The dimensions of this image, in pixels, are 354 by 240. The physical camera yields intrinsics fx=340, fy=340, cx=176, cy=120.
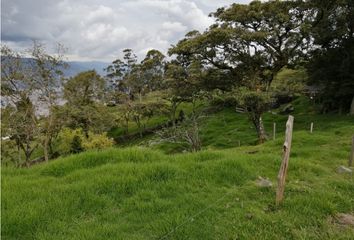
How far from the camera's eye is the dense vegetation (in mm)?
5805

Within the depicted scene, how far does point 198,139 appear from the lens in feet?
93.9

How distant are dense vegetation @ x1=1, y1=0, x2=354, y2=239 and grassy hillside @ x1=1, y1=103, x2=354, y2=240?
0.09 ft

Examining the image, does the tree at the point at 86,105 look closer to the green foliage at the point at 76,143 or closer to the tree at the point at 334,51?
the green foliage at the point at 76,143

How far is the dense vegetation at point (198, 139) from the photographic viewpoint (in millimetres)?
5805

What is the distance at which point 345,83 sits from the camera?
30.8m

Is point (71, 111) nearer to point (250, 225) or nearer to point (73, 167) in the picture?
point (73, 167)

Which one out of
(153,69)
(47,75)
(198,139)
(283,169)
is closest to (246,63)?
(198,139)

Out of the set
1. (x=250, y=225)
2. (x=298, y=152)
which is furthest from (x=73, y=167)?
(x=298, y=152)

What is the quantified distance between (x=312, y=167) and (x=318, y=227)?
4.15 meters

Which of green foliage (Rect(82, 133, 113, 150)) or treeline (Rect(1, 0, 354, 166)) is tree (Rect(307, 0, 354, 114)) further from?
green foliage (Rect(82, 133, 113, 150))

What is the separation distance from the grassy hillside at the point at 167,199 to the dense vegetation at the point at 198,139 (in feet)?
0.09

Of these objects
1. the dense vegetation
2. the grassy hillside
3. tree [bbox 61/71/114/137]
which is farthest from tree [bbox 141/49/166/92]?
the grassy hillside

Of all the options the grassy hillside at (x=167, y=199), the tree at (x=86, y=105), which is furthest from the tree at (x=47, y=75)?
the grassy hillside at (x=167, y=199)

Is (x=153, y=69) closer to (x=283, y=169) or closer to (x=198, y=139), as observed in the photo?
(x=198, y=139)
